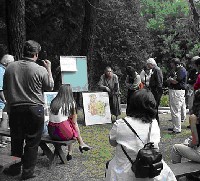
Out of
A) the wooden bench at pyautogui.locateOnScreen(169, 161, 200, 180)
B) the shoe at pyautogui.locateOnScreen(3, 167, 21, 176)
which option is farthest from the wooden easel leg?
the wooden bench at pyautogui.locateOnScreen(169, 161, 200, 180)

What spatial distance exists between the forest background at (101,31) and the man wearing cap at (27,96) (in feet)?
16.1

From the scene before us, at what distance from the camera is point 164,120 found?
11.7 m

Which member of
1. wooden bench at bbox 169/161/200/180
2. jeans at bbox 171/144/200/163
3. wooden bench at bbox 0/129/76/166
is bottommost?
wooden bench at bbox 0/129/76/166

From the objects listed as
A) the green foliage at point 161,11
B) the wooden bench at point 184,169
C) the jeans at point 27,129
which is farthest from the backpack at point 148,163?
the green foliage at point 161,11

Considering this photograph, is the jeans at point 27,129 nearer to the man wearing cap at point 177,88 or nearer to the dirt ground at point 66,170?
the dirt ground at point 66,170

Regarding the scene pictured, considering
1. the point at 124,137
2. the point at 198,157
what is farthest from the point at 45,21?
the point at 124,137

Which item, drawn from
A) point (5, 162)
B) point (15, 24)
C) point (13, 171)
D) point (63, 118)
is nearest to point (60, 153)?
point (63, 118)

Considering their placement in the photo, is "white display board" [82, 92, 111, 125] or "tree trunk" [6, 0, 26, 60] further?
"white display board" [82, 92, 111, 125]

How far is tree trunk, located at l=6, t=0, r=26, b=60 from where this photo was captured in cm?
1027

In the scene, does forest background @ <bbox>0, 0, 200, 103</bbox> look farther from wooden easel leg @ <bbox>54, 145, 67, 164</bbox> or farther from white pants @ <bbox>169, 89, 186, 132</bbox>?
wooden easel leg @ <bbox>54, 145, 67, 164</bbox>

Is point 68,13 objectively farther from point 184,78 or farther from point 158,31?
point 158,31

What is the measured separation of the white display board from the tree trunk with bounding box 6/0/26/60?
218 cm

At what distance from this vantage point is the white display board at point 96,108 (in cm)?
1075

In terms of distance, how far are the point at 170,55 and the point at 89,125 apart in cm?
1444
